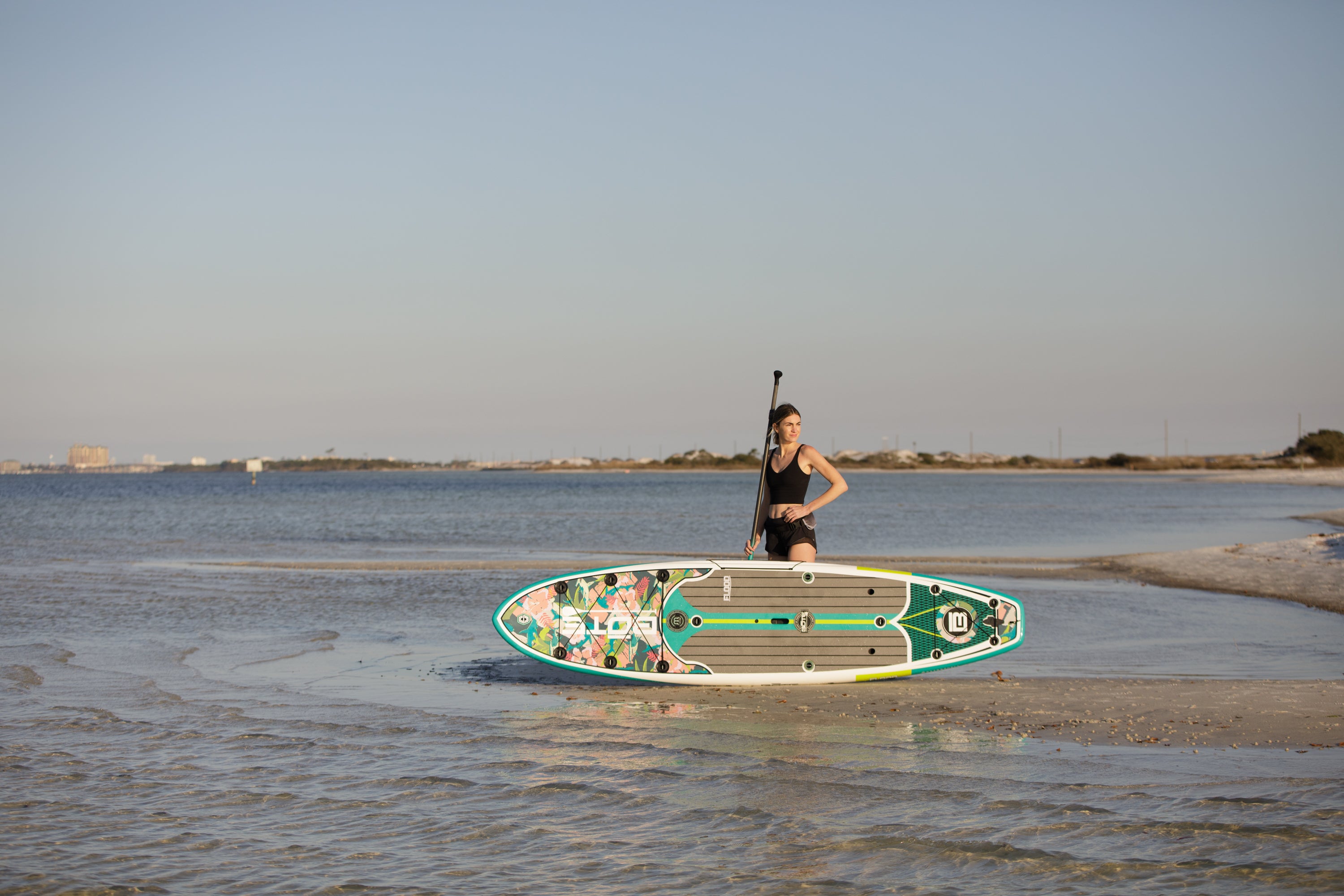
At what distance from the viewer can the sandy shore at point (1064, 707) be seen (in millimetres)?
6699

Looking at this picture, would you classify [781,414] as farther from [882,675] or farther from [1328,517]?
[1328,517]

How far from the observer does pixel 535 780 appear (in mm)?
5973

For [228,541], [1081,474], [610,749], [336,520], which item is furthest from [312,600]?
[1081,474]

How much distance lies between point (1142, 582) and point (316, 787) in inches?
561

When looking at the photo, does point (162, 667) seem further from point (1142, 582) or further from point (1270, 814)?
point (1142, 582)

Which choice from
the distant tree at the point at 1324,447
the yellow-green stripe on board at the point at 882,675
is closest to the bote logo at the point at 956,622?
the yellow-green stripe on board at the point at 882,675

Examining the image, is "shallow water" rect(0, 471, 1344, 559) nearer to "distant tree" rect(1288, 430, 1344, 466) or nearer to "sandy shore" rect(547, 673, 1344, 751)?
"sandy shore" rect(547, 673, 1344, 751)

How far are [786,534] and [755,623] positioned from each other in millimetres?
789

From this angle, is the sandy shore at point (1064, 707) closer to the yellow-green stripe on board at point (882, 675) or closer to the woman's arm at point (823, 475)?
the yellow-green stripe on board at point (882, 675)

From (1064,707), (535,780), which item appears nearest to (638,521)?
(1064,707)

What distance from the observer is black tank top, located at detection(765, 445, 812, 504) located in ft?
28.1

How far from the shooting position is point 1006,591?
15703mm

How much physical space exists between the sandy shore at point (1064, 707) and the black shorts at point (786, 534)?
1158 millimetres

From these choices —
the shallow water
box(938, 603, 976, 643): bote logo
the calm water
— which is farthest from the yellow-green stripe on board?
the shallow water
